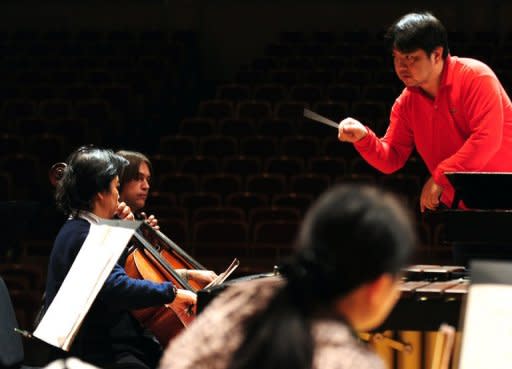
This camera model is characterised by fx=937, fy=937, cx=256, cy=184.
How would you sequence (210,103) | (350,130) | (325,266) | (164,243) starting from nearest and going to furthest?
(325,266)
(350,130)
(164,243)
(210,103)

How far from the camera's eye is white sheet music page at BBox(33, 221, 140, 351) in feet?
9.31

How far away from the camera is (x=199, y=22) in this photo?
11.7 metres

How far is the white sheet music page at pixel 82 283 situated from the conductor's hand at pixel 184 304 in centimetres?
41

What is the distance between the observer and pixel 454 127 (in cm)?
366

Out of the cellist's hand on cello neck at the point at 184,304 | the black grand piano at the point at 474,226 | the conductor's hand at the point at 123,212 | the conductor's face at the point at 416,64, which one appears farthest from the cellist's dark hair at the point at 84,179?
the conductor's face at the point at 416,64

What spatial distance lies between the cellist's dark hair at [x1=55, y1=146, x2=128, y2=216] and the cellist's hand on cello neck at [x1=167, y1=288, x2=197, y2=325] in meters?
0.45

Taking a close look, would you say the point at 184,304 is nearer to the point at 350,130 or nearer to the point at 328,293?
the point at 350,130

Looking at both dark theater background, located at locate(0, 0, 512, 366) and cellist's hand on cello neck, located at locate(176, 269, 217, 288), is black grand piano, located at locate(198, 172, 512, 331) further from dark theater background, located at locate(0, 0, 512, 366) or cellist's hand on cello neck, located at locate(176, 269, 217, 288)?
dark theater background, located at locate(0, 0, 512, 366)

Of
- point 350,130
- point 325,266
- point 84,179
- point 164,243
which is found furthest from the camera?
point 164,243

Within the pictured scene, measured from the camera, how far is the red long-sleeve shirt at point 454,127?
3.49 metres

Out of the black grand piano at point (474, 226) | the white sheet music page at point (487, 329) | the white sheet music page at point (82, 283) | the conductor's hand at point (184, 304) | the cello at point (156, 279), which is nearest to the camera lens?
the white sheet music page at point (487, 329)

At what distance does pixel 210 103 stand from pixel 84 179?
6.24m

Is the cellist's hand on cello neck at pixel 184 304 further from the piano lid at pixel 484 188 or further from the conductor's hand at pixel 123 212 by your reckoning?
the piano lid at pixel 484 188

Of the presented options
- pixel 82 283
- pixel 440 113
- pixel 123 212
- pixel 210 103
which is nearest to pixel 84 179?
pixel 123 212
